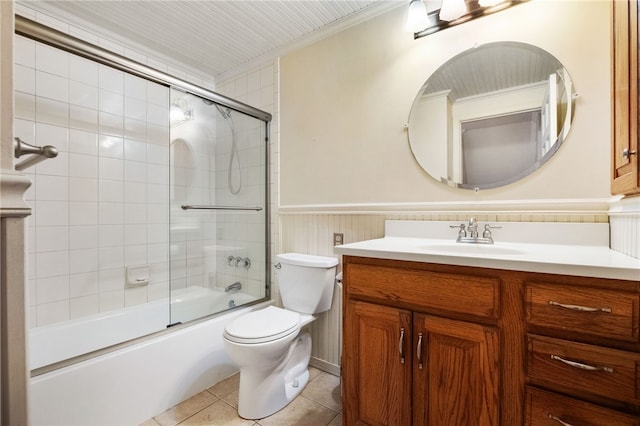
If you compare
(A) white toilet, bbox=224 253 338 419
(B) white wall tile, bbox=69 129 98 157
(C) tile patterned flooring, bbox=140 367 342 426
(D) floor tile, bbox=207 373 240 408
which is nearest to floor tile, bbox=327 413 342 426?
(C) tile patterned flooring, bbox=140 367 342 426

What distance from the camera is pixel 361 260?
1158mm

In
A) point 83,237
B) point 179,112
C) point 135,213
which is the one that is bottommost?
point 83,237

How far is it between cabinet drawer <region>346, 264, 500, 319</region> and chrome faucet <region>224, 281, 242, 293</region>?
1294 mm

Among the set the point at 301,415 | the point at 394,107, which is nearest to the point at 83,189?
→ the point at 301,415

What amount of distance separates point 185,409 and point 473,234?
1.75 m

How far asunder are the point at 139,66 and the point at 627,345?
7.17 feet

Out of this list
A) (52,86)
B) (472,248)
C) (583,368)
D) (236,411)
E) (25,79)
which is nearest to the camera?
(583,368)

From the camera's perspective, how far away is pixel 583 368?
0.77 m

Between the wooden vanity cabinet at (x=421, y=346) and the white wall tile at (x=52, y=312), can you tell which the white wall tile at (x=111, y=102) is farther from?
the wooden vanity cabinet at (x=421, y=346)

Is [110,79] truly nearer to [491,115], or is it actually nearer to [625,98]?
[491,115]

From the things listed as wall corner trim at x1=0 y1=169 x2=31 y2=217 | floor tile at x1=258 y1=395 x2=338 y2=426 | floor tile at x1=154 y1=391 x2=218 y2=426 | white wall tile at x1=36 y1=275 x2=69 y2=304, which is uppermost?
wall corner trim at x1=0 y1=169 x2=31 y2=217

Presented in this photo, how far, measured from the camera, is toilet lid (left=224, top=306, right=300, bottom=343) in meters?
1.37

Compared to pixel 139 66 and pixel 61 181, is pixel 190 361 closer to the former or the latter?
pixel 61 181

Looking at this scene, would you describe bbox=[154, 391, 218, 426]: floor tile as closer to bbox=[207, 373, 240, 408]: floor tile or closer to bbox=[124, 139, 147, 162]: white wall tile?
bbox=[207, 373, 240, 408]: floor tile
